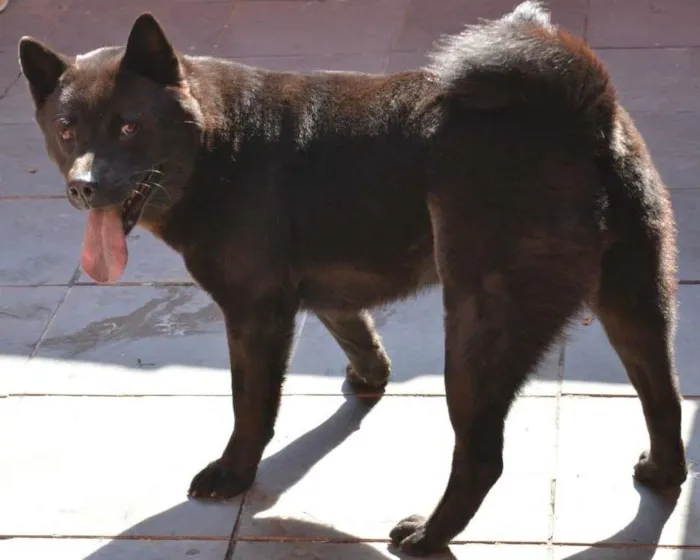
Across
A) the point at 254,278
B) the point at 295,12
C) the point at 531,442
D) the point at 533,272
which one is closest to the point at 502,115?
the point at 533,272

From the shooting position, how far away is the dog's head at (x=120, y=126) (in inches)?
149

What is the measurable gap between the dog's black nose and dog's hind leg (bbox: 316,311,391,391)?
1.05m

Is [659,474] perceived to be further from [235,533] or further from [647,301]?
[235,533]

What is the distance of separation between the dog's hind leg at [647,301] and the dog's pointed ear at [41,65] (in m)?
1.80

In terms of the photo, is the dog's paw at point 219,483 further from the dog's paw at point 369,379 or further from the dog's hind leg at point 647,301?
the dog's hind leg at point 647,301

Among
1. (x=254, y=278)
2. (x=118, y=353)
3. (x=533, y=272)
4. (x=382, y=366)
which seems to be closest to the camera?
(x=533, y=272)

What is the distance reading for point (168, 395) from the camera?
466cm

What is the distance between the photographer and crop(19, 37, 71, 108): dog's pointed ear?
12.9ft

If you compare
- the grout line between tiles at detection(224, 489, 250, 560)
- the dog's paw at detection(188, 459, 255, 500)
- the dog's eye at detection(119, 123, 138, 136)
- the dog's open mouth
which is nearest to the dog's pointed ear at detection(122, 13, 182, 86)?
the dog's eye at detection(119, 123, 138, 136)

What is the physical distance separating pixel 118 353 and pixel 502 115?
2.16 meters

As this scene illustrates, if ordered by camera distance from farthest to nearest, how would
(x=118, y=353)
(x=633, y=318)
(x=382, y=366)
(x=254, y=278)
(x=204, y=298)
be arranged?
(x=204, y=298) → (x=118, y=353) → (x=382, y=366) → (x=254, y=278) → (x=633, y=318)

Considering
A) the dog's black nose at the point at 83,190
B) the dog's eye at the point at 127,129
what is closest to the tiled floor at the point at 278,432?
the dog's black nose at the point at 83,190

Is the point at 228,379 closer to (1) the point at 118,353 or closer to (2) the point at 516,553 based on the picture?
(1) the point at 118,353

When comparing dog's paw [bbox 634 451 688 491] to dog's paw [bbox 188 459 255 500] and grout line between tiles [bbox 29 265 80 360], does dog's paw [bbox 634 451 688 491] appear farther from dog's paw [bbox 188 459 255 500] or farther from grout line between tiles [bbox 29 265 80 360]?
grout line between tiles [bbox 29 265 80 360]
